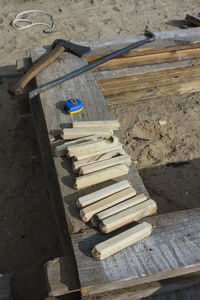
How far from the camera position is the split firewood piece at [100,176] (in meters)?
2.30

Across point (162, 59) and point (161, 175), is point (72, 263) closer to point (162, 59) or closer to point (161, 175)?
point (161, 175)

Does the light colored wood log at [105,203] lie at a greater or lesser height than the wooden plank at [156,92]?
greater

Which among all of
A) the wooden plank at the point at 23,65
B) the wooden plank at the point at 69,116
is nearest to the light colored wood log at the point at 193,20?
the wooden plank at the point at 69,116

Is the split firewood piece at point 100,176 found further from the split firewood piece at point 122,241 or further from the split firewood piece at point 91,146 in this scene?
the split firewood piece at point 122,241

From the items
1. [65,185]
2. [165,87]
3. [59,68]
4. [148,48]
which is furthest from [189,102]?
[65,185]

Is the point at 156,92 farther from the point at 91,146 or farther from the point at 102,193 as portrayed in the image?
the point at 102,193

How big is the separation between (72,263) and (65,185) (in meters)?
0.64

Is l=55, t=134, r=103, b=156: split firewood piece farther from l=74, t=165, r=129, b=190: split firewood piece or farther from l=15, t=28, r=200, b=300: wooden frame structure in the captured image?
l=74, t=165, r=129, b=190: split firewood piece

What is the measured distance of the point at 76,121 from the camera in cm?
296

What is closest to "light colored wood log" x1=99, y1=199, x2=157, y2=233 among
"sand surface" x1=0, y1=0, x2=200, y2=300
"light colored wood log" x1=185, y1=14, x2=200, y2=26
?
"sand surface" x1=0, y1=0, x2=200, y2=300

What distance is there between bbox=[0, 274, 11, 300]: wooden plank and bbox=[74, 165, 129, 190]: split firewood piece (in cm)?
123

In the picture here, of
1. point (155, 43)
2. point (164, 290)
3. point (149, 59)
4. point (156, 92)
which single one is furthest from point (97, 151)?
point (156, 92)

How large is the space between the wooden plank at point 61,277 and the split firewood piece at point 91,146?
2.92ft

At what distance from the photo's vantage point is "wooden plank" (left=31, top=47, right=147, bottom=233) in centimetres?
228
